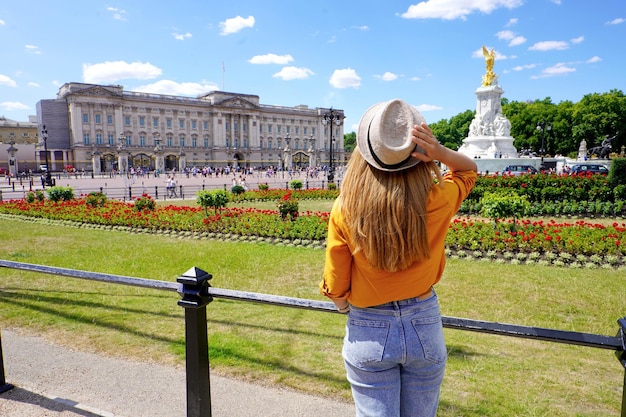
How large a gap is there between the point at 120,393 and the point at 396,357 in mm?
2588

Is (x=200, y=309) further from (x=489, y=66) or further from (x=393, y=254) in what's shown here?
(x=489, y=66)

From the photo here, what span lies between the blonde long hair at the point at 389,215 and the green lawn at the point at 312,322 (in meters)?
2.14

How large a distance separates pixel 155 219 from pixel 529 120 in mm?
64627

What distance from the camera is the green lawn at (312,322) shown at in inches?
139

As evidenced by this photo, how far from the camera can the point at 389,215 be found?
151cm

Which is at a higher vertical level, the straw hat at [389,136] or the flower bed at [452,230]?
the straw hat at [389,136]

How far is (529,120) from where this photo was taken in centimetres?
6438

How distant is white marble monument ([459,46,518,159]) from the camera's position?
107ft

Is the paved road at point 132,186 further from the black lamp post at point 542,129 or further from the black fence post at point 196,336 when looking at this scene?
the black lamp post at point 542,129

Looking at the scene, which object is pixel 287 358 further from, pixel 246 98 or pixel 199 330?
pixel 246 98

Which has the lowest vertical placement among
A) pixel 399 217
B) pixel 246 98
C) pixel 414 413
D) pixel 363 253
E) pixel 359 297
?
pixel 414 413

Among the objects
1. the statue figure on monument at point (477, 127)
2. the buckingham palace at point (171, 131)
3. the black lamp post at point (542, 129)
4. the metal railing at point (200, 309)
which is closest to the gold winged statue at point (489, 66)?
→ the statue figure on monument at point (477, 127)

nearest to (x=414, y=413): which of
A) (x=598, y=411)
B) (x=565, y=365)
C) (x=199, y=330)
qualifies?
(x=199, y=330)

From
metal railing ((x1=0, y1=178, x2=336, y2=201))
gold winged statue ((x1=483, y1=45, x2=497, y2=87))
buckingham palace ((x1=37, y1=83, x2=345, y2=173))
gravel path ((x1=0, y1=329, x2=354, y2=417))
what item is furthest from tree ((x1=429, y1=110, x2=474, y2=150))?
gravel path ((x1=0, y1=329, x2=354, y2=417))
